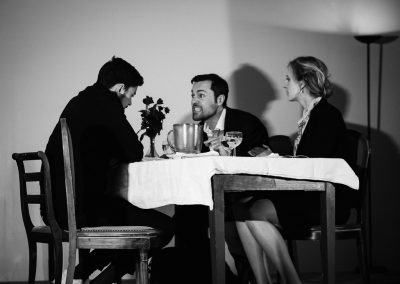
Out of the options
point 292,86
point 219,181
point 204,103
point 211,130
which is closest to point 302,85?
point 292,86

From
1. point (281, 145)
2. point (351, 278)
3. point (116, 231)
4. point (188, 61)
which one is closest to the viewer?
point (116, 231)

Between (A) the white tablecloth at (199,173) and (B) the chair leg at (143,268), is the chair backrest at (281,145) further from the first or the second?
(B) the chair leg at (143,268)

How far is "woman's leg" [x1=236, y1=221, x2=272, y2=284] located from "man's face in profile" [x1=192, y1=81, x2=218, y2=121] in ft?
3.38

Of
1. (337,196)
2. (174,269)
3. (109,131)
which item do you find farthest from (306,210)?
(174,269)

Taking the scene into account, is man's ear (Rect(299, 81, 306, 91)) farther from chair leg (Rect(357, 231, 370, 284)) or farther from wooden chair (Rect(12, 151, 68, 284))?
wooden chair (Rect(12, 151, 68, 284))

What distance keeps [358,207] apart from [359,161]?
9.4 inches

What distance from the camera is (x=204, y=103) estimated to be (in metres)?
3.56

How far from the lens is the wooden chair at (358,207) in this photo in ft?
8.76

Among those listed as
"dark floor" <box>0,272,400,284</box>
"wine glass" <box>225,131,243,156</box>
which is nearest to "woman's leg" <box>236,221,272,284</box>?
"wine glass" <box>225,131,243,156</box>

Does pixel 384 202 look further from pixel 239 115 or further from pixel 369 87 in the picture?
pixel 239 115

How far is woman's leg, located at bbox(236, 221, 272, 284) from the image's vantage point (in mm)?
2553

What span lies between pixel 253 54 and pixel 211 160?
2.30 m

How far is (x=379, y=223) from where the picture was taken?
423 cm

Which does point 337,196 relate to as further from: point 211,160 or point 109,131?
point 109,131
